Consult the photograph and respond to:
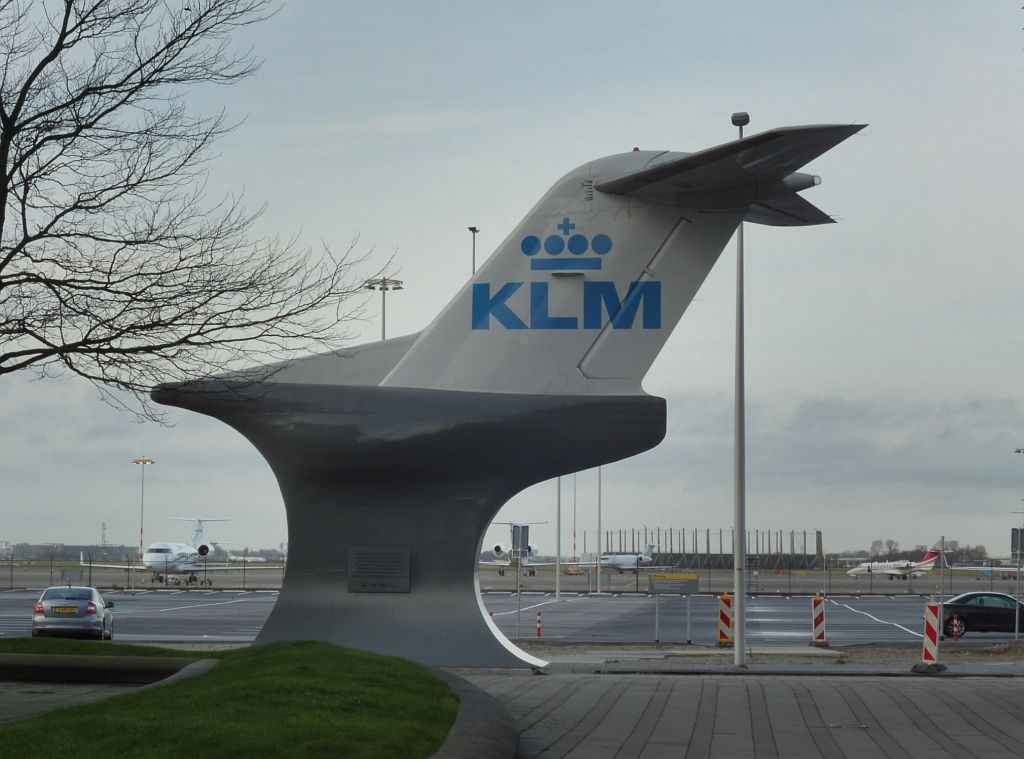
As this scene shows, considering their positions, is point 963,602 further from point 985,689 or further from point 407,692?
point 407,692

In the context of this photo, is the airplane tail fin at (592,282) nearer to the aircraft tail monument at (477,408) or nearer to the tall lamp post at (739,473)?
the aircraft tail monument at (477,408)

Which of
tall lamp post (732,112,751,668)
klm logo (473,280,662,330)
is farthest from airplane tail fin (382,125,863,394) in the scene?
tall lamp post (732,112,751,668)

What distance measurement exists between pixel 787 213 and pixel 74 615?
18.0m

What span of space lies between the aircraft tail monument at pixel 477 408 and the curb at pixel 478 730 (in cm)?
562

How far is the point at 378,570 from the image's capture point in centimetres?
1825

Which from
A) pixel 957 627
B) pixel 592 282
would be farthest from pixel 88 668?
pixel 957 627

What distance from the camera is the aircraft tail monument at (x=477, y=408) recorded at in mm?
17781

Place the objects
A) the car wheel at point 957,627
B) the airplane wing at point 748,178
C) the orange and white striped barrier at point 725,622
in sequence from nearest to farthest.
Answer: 1. the airplane wing at point 748,178
2. the orange and white striped barrier at point 725,622
3. the car wheel at point 957,627

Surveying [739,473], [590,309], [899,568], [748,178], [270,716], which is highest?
[748,178]

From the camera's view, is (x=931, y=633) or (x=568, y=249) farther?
(x=931, y=633)

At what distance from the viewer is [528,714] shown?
13.5 m

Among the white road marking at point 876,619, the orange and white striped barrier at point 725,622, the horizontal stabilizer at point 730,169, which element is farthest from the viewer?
the white road marking at point 876,619

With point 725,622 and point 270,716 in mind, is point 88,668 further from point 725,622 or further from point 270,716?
point 725,622

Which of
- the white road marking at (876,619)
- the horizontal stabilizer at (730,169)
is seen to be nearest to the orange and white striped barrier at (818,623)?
the white road marking at (876,619)
